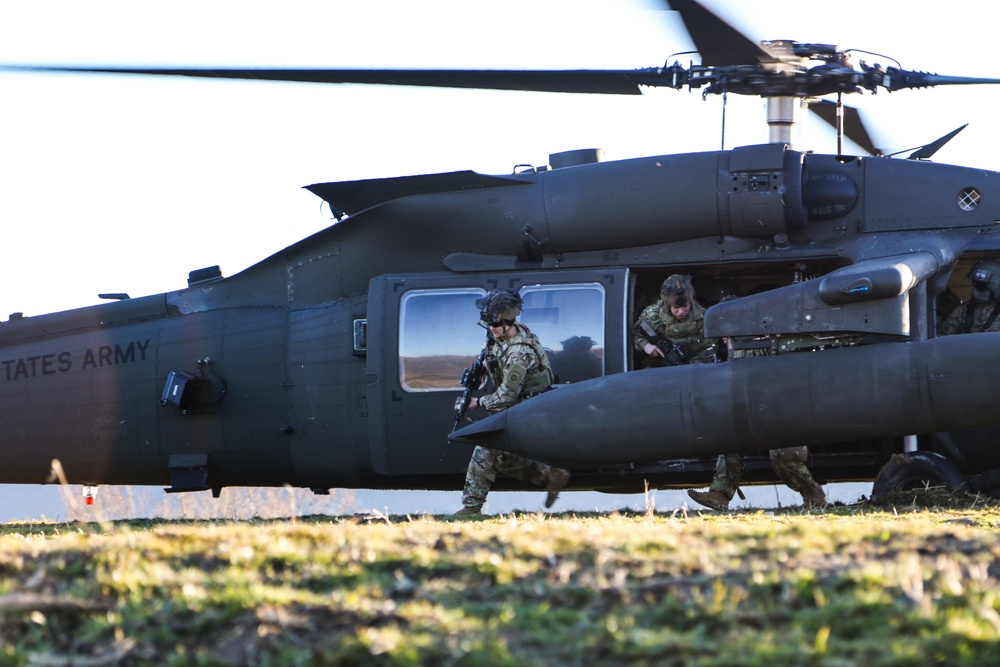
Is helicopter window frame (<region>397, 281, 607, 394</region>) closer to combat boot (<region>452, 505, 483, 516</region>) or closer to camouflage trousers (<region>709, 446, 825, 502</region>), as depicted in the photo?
combat boot (<region>452, 505, 483, 516</region>)

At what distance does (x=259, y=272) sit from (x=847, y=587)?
25.9 feet

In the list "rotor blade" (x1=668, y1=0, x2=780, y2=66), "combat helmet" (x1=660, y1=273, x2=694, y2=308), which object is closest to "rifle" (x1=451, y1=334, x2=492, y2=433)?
"combat helmet" (x1=660, y1=273, x2=694, y2=308)

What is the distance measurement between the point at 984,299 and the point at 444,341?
4.27 meters

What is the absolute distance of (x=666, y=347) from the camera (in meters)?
10.2

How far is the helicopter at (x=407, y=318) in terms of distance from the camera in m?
10.0

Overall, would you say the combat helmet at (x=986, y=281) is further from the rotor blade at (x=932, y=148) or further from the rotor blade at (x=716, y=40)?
the rotor blade at (x=716, y=40)

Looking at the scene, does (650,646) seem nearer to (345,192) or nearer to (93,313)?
(345,192)

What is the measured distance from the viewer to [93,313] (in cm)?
1184

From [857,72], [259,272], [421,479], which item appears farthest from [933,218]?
[259,272]

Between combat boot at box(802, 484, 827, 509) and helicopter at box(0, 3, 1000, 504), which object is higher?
helicopter at box(0, 3, 1000, 504)

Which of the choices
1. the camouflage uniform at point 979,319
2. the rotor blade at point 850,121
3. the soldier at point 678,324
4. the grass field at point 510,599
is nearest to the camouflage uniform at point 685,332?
the soldier at point 678,324

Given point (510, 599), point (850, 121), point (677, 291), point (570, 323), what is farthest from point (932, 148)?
point (510, 599)

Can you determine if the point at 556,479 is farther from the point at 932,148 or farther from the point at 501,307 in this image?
the point at 932,148

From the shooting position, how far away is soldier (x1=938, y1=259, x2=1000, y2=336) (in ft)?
32.3
